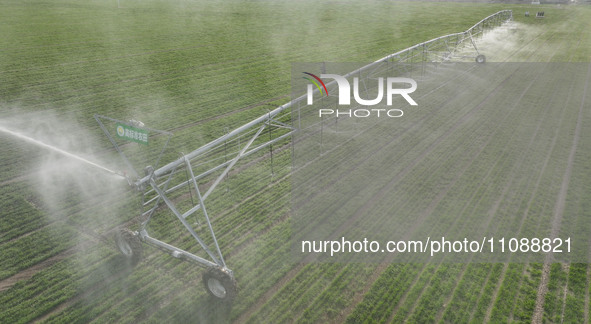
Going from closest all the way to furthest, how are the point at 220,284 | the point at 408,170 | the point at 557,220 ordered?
the point at 220,284 < the point at 557,220 < the point at 408,170

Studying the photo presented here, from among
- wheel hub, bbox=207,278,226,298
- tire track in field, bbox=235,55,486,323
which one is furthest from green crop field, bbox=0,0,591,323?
wheel hub, bbox=207,278,226,298

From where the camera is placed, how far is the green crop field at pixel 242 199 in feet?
26.8

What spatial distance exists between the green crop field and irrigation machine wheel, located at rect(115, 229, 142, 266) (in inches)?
11.2

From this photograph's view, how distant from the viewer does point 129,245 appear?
9.16 metres

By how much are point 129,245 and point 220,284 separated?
9.19ft

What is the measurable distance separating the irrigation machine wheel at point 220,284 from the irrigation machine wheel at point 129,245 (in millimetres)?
2204

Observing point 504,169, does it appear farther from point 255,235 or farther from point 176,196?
point 176,196

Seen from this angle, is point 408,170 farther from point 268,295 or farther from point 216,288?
point 216,288

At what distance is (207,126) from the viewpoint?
17078mm

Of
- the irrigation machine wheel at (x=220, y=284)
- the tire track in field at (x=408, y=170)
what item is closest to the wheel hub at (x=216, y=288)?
the irrigation machine wheel at (x=220, y=284)

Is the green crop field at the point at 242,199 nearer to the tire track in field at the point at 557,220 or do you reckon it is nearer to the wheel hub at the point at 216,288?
the tire track in field at the point at 557,220

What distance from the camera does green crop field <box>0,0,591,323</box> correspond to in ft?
26.8

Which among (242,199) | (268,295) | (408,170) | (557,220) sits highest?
(408,170)

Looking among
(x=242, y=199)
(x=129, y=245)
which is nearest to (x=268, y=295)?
(x=129, y=245)
